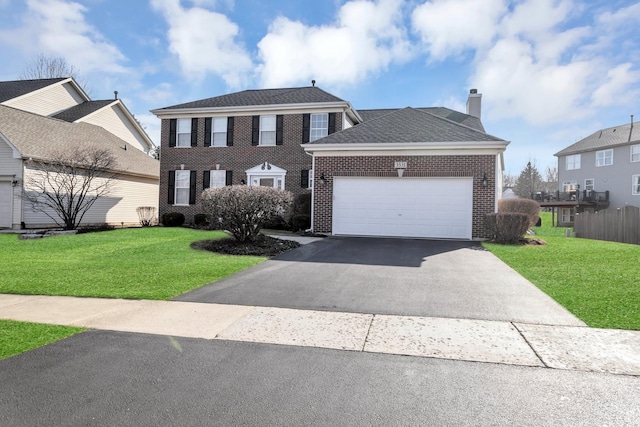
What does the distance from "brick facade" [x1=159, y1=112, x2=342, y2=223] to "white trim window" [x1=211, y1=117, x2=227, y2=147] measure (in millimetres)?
285

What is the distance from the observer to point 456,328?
491cm

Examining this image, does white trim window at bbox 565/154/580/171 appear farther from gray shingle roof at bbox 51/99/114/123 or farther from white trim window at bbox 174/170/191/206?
gray shingle roof at bbox 51/99/114/123

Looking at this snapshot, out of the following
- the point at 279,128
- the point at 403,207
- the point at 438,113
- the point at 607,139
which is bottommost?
the point at 403,207

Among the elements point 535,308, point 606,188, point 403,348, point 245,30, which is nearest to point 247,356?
point 403,348

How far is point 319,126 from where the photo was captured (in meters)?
19.7

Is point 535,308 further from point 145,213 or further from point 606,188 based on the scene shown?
point 606,188

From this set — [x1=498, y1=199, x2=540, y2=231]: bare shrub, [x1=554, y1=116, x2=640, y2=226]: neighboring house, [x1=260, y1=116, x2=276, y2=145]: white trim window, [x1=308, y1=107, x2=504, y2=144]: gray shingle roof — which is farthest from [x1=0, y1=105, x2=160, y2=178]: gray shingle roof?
[x1=554, y1=116, x2=640, y2=226]: neighboring house

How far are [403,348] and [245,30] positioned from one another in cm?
1283

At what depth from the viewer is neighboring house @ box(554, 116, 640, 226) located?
3203cm

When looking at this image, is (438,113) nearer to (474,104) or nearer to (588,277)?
(474,104)

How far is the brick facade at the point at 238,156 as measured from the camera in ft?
65.0

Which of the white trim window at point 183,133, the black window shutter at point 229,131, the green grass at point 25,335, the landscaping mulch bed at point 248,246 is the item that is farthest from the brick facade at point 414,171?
the green grass at point 25,335

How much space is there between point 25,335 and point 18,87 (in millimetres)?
26355

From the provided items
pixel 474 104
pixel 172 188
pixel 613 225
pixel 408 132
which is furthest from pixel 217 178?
pixel 613 225
